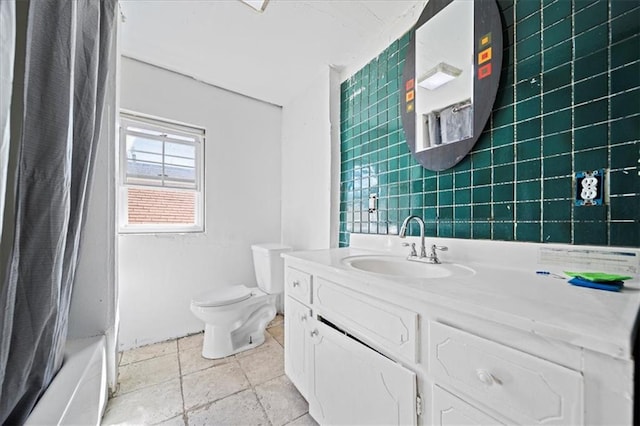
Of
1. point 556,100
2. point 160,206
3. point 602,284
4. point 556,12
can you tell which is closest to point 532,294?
point 602,284

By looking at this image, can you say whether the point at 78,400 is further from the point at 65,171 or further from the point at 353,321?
the point at 353,321

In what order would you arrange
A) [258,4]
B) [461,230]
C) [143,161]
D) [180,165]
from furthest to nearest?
[180,165] < [143,161] < [258,4] < [461,230]

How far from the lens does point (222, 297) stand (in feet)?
5.62

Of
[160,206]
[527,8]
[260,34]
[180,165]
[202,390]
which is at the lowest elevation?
[202,390]

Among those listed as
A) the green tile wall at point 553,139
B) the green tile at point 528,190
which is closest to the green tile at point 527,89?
the green tile wall at point 553,139

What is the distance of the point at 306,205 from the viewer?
213 cm

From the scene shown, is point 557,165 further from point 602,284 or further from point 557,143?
point 602,284

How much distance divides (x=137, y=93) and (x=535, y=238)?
8.39 feet

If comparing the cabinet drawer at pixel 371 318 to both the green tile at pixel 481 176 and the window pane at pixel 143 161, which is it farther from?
the window pane at pixel 143 161

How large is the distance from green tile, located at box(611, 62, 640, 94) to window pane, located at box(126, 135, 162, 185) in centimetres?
254

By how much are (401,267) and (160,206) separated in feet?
6.35

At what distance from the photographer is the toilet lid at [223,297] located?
63.4 inches

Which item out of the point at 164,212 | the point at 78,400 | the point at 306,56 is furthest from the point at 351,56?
the point at 78,400

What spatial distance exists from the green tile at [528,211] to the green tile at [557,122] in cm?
26
